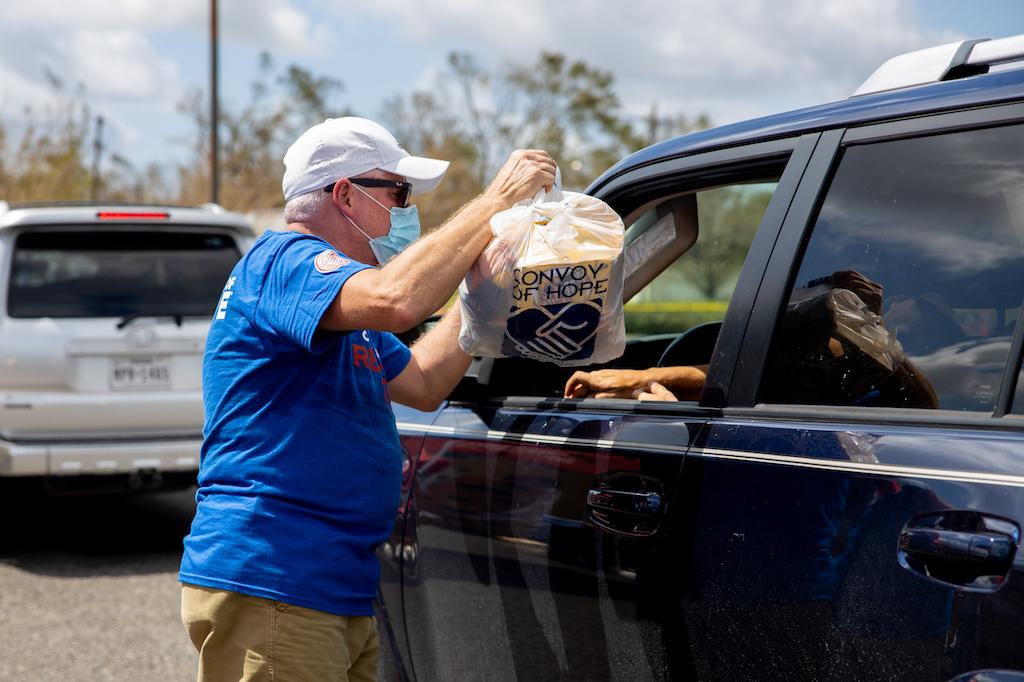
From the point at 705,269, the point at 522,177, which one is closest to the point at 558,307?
the point at 522,177

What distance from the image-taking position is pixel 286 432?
7.78 ft

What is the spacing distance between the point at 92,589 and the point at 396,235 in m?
4.16

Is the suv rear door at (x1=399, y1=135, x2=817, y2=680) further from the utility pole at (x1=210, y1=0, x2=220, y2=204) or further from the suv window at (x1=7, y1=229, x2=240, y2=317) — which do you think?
the utility pole at (x1=210, y1=0, x2=220, y2=204)

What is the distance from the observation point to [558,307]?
7.31 feet

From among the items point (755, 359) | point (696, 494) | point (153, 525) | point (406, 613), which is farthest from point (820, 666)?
point (153, 525)

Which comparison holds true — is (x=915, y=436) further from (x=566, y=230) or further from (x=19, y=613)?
(x=19, y=613)

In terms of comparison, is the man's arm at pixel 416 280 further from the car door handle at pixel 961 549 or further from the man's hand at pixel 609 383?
the car door handle at pixel 961 549

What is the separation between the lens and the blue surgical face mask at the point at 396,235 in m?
2.58

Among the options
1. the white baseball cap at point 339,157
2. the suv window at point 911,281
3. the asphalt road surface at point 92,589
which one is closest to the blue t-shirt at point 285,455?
the white baseball cap at point 339,157

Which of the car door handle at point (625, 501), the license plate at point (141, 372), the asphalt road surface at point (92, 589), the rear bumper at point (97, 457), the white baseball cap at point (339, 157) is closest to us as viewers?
the car door handle at point (625, 501)

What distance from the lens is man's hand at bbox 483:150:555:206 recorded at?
229cm

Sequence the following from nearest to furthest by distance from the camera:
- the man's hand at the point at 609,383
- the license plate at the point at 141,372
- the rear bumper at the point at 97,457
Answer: the man's hand at the point at 609,383, the rear bumper at the point at 97,457, the license plate at the point at 141,372

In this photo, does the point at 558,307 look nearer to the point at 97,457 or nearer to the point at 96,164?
the point at 97,457

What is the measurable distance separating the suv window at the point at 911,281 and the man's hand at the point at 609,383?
57 centimetres
